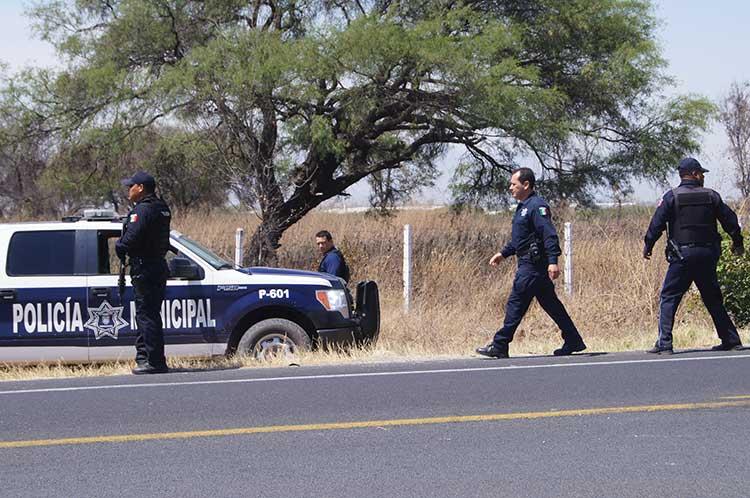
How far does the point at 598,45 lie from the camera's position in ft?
75.9

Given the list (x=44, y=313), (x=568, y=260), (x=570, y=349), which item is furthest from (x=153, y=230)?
(x=568, y=260)

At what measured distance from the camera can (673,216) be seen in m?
10.1

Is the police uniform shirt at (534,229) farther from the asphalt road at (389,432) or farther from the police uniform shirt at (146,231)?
the police uniform shirt at (146,231)

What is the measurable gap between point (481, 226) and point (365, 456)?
1648cm

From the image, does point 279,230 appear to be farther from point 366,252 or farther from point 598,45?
point 598,45

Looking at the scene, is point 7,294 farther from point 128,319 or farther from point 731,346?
point 731,346

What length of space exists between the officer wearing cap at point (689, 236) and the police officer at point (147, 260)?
4602mm

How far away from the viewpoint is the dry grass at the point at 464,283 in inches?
449

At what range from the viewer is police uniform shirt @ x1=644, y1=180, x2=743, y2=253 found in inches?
392

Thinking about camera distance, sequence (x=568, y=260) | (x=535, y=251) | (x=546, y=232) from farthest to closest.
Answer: (x=568, y=260)
(x=535, y=251)
(x=546, y=232)

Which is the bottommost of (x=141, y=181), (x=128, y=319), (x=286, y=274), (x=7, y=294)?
(x=128, y=319)

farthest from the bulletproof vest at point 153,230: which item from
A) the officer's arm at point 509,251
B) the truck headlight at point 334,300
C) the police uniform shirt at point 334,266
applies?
the officer's arm at point 509,251

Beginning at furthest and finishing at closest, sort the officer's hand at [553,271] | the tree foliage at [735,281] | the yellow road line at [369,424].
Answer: the tree foliage at [735,281] → the officer's hand at [553,271] → the yellow road line at [369,424]

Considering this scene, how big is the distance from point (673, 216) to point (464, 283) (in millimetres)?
7841
